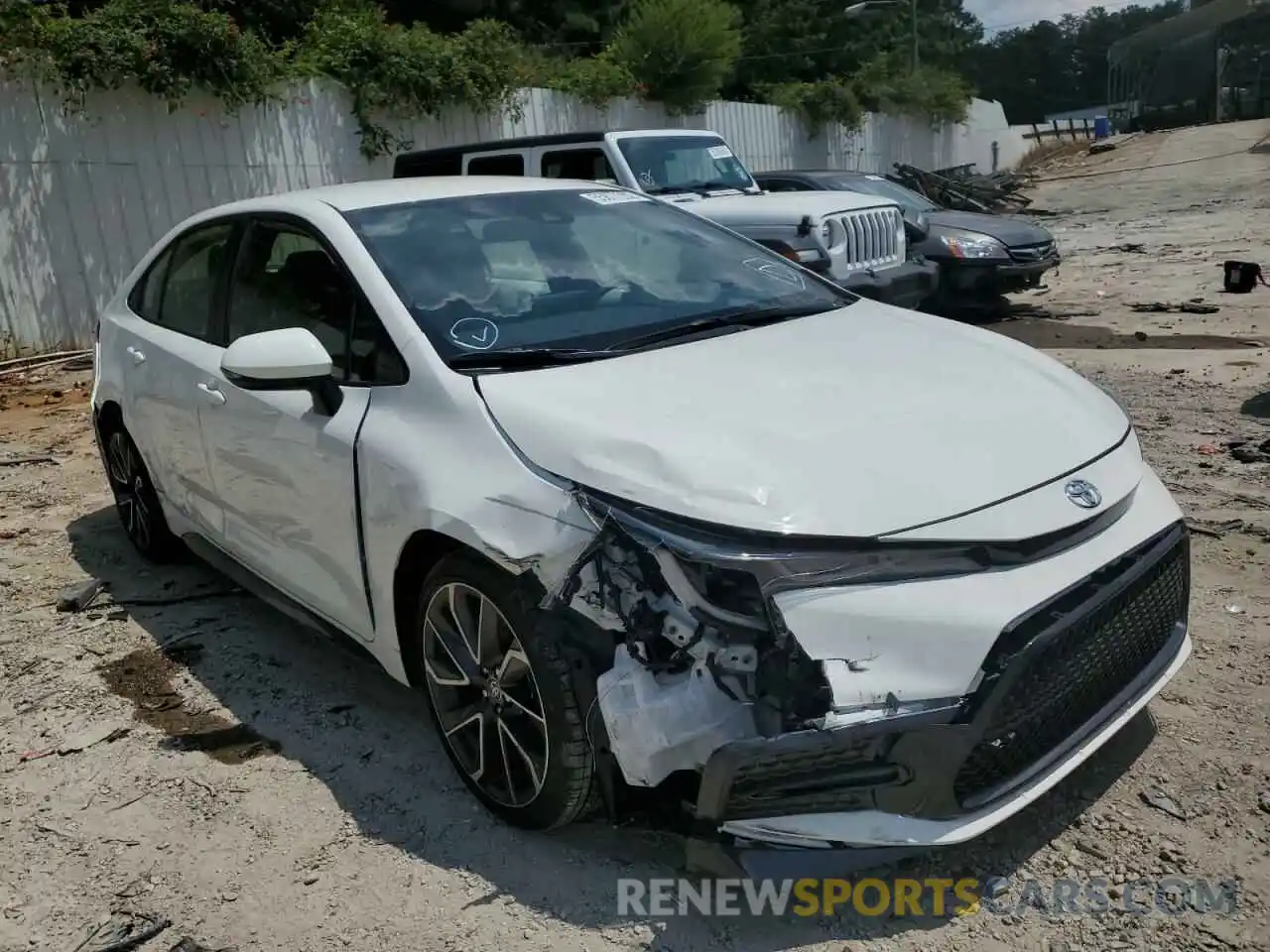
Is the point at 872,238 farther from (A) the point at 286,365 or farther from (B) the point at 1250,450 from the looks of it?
(A) the point at 286,365

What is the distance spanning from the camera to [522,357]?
3.04 metres

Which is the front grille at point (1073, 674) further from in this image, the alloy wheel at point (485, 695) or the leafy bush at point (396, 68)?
the leafy bush at point (396, 68)

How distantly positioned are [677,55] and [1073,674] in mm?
19280

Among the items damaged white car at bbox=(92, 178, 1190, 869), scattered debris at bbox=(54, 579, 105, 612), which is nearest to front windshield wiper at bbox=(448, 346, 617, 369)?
damaged white car at bbox=(92, 178, 1190, 869)

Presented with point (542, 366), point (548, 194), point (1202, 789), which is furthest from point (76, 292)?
point (1202, 789)

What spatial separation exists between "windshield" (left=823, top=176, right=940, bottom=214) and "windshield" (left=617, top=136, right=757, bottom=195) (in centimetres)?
167

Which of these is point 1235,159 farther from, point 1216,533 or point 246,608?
point 246,608

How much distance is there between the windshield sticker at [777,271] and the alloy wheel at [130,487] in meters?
2.81

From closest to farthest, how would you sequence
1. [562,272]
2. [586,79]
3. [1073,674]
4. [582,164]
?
[1073,674] < [562,272] < [582,164] < [586,79]

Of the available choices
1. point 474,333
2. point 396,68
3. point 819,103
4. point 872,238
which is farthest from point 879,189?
point 819,103

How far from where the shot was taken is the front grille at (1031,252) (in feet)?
34.7

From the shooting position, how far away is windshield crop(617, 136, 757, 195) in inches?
380

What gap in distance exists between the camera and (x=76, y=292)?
420 inches

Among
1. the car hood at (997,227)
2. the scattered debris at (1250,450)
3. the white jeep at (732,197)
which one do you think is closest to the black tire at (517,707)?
the scattered debris at (1250,450)
